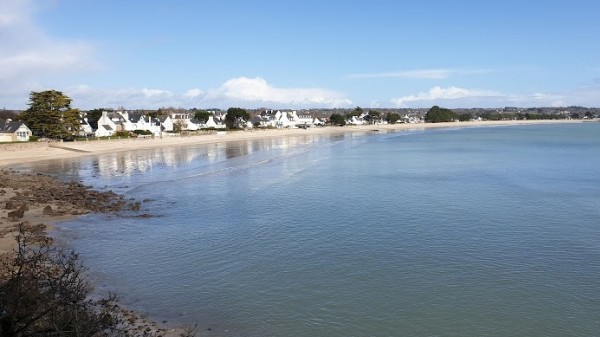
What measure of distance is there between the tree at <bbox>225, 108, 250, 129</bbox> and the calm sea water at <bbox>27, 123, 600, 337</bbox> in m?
95.0

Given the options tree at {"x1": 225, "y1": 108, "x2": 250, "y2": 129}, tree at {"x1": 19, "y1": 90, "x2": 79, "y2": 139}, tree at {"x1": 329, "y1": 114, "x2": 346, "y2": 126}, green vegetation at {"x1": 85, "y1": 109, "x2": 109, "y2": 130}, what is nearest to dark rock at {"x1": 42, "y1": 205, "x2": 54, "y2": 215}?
tree at {"x1": 19, "y1": 90, "x2": 79, "y2": 139}

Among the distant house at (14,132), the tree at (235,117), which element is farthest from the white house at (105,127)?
the tree at (235,117)

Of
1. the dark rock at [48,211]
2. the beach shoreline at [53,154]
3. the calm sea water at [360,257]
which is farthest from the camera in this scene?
the dark rock at [48,211]

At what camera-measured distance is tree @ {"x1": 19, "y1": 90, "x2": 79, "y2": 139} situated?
2414 inches

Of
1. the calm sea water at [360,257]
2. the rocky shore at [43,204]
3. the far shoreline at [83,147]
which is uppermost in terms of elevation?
the far shoreline at [83,147]

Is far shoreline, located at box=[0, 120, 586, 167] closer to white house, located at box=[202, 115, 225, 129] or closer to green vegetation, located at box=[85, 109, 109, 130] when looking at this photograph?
green vegetation, located at box=[85, 109, 109, 130]

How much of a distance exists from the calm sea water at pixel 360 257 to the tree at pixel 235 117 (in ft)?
312

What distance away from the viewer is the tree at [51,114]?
61312 mm

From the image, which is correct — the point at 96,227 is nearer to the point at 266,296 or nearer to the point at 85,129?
the point at 266,296

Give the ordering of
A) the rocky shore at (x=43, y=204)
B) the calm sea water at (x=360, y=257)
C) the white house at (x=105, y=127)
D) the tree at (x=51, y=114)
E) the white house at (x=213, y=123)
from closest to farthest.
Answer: the calm sea water at (x=360, y=257)
the rocky shore at (x=43, y=204)
the tree at (x=51, y=114)
the white house at (x=105, y=127)
the white house at (x=213, y=123)

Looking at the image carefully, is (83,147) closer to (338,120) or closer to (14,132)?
(14,132)

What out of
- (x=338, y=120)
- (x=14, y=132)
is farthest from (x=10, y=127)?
(x=338, y=120)

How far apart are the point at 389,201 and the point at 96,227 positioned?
583 inches

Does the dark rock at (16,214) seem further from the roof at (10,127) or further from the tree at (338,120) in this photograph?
the tree at (338,120)
